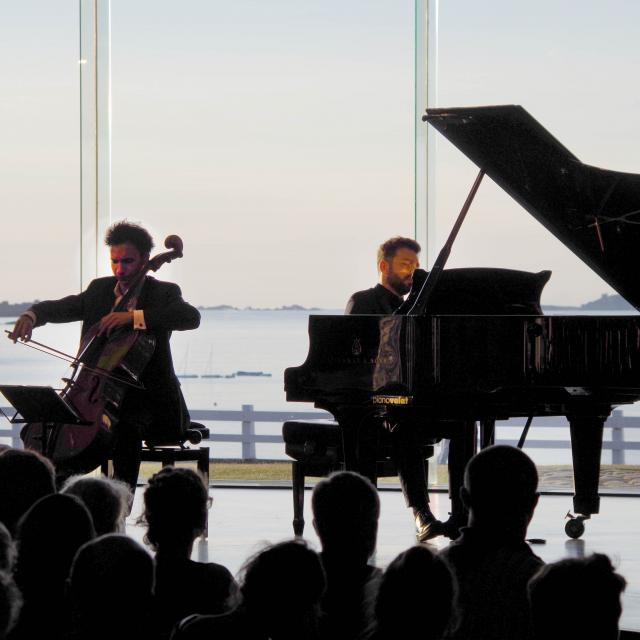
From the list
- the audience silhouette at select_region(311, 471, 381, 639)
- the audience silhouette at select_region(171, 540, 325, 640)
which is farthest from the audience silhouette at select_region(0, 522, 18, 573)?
the audience silhouette at select_region(311, 471, 381, 639)

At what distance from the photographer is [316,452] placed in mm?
5254

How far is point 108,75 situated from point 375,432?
329 cm

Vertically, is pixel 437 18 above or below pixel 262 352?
above

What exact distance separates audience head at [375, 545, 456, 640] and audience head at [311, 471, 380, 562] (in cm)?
52

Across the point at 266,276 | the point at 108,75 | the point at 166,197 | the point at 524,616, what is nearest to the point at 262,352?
the point at 266,276

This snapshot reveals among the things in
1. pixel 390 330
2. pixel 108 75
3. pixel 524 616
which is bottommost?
pixel 524 616

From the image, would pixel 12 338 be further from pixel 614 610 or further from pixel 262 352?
pixel 614 610

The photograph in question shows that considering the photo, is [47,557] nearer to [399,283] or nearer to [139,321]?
[139,321]

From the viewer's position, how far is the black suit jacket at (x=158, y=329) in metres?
4.93

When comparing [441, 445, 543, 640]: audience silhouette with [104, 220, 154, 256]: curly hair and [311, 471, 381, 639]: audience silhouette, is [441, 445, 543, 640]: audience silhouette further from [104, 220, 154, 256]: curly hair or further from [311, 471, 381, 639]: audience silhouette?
[104, 220, 154, 256]: curly hair

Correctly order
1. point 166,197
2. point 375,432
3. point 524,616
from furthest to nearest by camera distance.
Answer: point 166,197
point 375,432
point 524,616

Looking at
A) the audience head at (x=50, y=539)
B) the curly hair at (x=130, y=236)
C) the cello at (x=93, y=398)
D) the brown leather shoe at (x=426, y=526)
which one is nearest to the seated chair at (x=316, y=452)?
the brown leather shoe at (x=426, y=526)

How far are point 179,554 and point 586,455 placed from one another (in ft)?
9.68

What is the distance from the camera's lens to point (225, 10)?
7.21 meters
